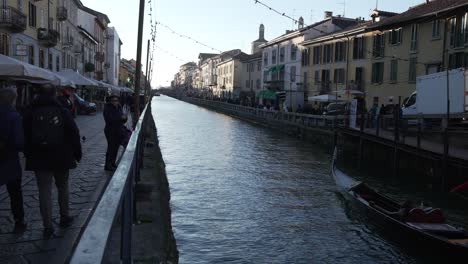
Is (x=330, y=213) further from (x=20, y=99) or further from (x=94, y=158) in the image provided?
(x=20, y=99)

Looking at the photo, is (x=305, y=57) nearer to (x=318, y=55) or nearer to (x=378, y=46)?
(x=318, y=55)

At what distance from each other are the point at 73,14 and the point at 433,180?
44.0 meters

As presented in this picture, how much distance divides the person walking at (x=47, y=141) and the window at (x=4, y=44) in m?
23.6

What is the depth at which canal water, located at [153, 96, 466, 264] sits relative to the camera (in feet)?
32.2

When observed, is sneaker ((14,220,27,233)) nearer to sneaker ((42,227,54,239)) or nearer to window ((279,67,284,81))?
sneaker ((42,227,54,239))

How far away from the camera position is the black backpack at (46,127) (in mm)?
5695

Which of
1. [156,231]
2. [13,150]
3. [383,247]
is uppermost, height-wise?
[13,150]

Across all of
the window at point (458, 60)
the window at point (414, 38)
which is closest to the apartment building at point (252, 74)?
the window at point (414, 38)

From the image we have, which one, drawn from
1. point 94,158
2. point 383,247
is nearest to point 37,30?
point 94,158

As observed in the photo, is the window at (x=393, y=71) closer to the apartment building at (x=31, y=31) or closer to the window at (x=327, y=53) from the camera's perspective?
the window at (x=327, y=53)

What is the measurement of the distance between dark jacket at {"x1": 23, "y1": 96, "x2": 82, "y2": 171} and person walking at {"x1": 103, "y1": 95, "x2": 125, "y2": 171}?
4.86 metres

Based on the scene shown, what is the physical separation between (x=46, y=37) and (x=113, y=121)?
26358mm

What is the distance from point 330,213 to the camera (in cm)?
1335

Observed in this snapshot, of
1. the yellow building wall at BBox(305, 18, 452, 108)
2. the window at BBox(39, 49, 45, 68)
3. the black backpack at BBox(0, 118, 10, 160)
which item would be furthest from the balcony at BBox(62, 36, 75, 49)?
the black backpack at BBox(0, 118, 10, 160)
